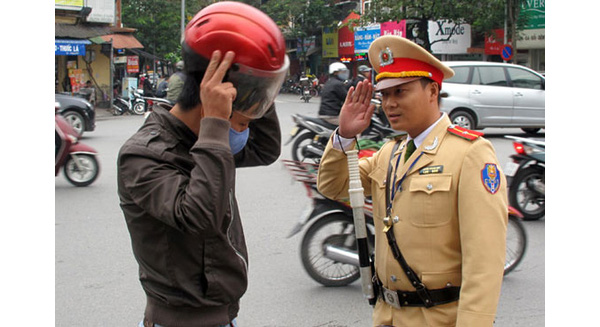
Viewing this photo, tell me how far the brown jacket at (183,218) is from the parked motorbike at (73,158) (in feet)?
22.8

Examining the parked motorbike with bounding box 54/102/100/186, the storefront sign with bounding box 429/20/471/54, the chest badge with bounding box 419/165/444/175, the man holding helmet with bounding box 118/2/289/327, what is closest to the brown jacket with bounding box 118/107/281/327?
the man holding helmet with bounding box 118/2/289/327

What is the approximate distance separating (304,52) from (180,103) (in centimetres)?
4148

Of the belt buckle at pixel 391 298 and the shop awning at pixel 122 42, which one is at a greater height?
the shop awning at pixel 122 42

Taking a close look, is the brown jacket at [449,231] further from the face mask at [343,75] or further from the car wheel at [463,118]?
the car wheel at [463,118]

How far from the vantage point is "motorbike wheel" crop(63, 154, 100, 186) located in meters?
8.60

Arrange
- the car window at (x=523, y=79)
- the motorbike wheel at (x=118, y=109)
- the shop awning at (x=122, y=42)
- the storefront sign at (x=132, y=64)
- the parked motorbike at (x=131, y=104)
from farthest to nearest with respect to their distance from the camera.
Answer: the storefront sign at (x=132, y=64) < the shop awning at (x=122, y=42) < the parked motorbike at (x=131, y=104) < the motorbike wheel at (x=118, y=109) < the car window at (x=523, y=79)

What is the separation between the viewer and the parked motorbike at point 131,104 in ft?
76.2

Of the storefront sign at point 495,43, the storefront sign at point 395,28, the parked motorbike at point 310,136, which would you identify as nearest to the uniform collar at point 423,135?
the parked motorbike at point 310,136

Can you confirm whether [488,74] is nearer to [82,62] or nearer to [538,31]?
[538,31]

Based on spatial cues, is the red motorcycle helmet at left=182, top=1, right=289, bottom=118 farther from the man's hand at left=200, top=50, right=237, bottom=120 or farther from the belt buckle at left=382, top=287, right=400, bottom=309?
the belt buckle at left=382, top=287, right=400, bottom=309

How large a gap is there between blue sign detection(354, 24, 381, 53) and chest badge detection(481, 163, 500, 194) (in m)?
33.0

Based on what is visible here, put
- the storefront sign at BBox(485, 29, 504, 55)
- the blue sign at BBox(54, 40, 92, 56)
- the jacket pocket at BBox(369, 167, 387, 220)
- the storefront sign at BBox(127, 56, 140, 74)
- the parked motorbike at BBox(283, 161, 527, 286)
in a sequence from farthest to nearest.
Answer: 1. the storefront sign at BBox(485, 29, 504, 55)
2. the storefront sign at BBox(127, 56, 140, 74)
3. the blue sign at BBox(54, 40, 92, 56)
4. the parked motorbike at BBox(283, 161, 527, 286)
5. the jacket pocket at BBox(369, 167, 387, 220)

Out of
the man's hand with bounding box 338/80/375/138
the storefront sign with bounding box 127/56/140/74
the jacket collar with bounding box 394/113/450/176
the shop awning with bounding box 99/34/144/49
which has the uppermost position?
the shop awning with bounding box 99/34/144/49

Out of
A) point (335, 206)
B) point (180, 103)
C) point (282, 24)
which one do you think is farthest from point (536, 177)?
point (282, 24)
